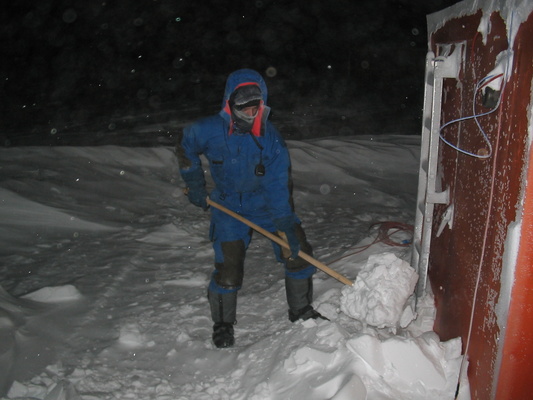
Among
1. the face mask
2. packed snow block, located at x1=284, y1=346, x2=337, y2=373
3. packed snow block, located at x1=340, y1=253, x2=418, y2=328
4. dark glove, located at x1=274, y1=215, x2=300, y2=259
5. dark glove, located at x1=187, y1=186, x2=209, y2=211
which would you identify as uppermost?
the face mask

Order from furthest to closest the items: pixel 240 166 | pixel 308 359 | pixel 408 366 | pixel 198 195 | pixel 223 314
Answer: pixel 198 195 → pixel 223 314 → pixel 240 166 → pixel 308 359 → pixel 408 366

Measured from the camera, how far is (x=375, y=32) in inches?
773

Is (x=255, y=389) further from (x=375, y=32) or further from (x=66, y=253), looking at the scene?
(x=375, y=32)

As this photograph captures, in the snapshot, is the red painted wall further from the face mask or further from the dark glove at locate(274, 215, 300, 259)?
the face mask

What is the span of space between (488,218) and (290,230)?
4.44 ft

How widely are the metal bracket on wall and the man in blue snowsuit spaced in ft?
2.47

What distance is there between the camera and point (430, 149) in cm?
247

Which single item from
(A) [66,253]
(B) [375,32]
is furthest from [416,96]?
(A) [66,253]

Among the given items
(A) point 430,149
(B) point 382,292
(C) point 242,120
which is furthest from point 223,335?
(A) point 430,149

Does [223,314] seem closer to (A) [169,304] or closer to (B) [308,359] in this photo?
(A) [169,304]

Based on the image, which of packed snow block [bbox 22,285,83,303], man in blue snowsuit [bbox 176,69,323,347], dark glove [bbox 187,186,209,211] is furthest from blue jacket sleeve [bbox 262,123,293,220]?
packed snow block [bbox 22,285,83,303]

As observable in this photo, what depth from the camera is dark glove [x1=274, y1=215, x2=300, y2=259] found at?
2.93 metres

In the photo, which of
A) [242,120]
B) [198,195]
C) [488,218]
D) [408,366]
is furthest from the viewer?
[198,195]

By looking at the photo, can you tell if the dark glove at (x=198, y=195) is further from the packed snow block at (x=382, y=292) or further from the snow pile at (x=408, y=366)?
the snow pile at (x=408, y=366)
